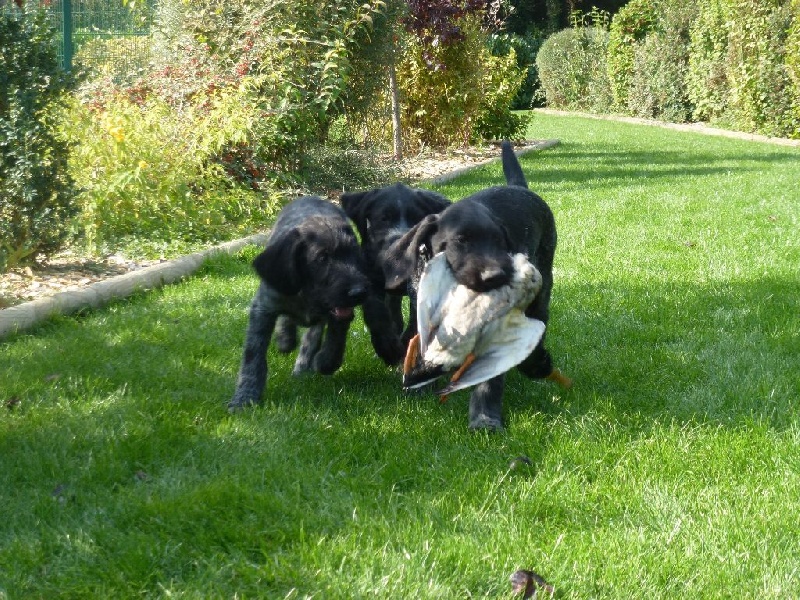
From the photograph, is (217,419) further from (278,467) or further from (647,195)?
(647,195)

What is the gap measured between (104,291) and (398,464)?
359 centimetres

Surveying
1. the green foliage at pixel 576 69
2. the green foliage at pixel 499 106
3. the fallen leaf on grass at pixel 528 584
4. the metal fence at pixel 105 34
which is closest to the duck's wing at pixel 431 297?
the fallen leaf on grass at pixel 528 584

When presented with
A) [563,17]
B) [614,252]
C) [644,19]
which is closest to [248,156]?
[614,252]

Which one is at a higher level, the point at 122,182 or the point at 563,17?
the point at 563,17

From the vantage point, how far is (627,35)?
3058 cm

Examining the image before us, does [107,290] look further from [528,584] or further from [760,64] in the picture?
[760,64]

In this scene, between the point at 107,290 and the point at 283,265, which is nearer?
the point at 283,265

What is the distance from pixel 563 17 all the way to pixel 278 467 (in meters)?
48.7

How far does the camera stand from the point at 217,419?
A: 14.9 ft

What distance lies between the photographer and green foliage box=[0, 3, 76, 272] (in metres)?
6.72

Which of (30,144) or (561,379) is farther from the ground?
(30,144)

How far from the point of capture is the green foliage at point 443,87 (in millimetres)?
16688

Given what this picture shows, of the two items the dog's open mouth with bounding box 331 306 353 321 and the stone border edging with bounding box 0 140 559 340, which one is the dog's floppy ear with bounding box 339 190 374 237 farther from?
the stone border edging with bounding box 0 140 559 340

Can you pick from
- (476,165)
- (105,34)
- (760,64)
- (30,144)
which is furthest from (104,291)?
(760,64)
